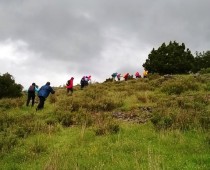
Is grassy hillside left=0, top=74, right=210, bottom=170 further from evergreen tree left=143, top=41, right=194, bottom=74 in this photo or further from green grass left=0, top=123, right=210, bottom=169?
evergreen tree left=143, top=41, right=194, bottom=74

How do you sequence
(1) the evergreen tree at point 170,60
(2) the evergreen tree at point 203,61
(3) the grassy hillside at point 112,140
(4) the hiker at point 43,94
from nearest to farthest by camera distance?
(3) the grassy hillside at point 112,140
(4) the hiker at point 43,94
(1) the evergreen tree at point 170,60
(2) the evergreen tree at point 203,61

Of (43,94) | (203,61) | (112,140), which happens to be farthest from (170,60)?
(112,140)

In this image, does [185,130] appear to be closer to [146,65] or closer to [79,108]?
[79,108]

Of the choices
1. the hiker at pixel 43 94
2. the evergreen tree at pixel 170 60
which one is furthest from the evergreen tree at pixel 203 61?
the hiker at pixel 43 94

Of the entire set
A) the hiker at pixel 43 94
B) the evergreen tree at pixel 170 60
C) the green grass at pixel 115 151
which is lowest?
the green grass at pixel 115 151

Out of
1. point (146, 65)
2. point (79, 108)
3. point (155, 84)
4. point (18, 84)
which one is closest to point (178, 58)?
point (146, 65)

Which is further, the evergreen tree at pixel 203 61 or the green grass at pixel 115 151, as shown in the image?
the evergreen tree at pixel 203 61

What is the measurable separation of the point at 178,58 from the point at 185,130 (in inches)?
1481

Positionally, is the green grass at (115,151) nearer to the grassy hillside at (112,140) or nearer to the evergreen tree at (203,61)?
the grassy hillside at (112,140)

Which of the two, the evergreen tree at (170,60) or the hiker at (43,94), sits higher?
the evergreen tree at (170,60)

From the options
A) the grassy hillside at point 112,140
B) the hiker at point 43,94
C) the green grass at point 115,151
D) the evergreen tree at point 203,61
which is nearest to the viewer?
the green grass at point 115,151

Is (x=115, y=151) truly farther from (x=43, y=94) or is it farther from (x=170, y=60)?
(x=170, y=60)

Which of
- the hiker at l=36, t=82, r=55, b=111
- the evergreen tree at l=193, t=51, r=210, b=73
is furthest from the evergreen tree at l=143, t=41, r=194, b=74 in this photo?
the hiker at l=36, t=82, r=55, b=111

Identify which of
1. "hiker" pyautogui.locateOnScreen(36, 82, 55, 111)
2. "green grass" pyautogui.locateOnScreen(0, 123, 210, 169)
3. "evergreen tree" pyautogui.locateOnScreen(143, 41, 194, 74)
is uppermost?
"evergreen tree" pyautogui.locateOnScreen(143, 41, 194, 74)
